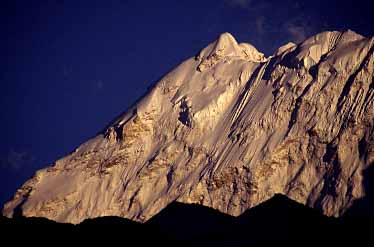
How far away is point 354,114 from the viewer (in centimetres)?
15675

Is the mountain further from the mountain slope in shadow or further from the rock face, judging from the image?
the rock face

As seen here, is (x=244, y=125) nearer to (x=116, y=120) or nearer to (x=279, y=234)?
(x=116, y=120)

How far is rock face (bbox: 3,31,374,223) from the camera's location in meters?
154

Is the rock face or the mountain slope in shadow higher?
the rock face

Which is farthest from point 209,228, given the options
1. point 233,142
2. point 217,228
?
point 233,142

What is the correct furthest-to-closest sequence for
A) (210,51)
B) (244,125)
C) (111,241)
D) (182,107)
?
(210,51) → (182,107) → (244,125) → (111,241)

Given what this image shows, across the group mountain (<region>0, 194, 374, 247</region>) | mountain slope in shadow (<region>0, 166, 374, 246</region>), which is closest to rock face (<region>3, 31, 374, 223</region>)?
mountain slope in shadow (<region>0, 166, 374, 246</region>)

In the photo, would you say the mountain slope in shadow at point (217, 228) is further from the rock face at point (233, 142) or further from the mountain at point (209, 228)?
the rock face at point (233, 142)

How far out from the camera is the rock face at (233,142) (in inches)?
6058

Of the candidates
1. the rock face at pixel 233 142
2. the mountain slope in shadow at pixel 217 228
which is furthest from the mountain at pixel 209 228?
the rock face at pixel 233 142

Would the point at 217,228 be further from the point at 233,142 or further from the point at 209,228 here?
the point at 233,142

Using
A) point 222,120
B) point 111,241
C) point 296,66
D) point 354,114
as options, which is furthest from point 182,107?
point 111,241

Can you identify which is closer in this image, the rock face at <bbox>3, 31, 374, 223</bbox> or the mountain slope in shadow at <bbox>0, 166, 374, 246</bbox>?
the mountain slope in shadow at <bbox>0, 166, 374, 246</bbox>

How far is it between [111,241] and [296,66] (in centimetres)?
9677
